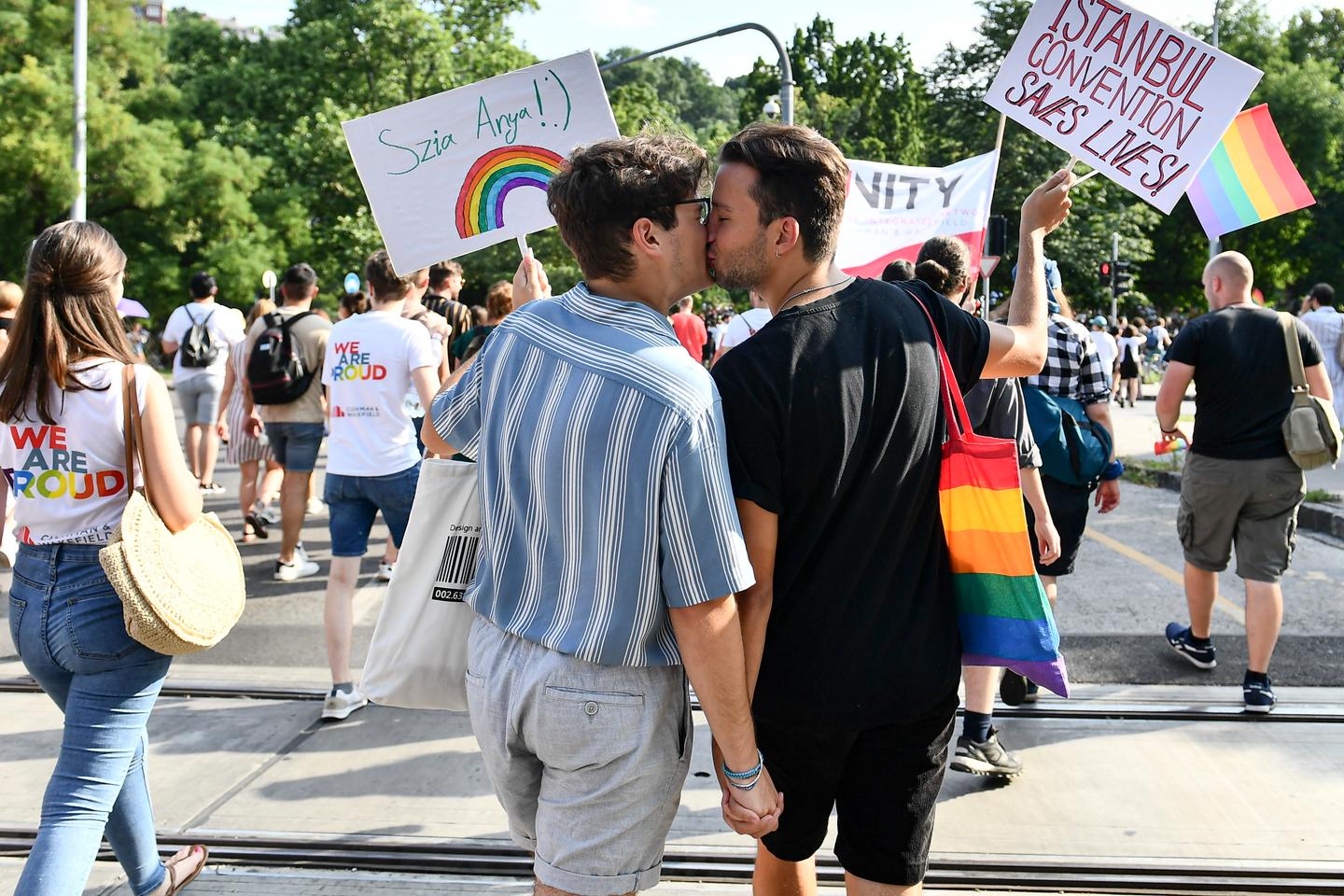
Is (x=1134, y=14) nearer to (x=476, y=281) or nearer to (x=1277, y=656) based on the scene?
(x=1277, y=656)

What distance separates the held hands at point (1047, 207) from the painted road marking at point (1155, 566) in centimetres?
391

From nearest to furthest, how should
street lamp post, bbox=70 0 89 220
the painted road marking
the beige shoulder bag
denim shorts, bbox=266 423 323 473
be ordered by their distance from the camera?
the beige shoulder bag
the painted road marking
denim shorts, bbox=266 423 323 473
street lamp post, bbox=70 0 89 220

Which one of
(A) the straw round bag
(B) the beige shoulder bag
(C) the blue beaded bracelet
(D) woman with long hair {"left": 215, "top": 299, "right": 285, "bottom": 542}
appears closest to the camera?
(C) the blue beaded bracelet

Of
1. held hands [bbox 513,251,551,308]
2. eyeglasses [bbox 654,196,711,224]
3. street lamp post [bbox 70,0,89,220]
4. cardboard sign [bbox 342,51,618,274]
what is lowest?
held hands [bbox 513,251,551,308]

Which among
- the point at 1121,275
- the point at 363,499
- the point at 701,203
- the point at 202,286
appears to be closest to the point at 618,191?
the point at 701,203

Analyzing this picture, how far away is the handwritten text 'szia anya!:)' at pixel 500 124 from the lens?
3178 mm

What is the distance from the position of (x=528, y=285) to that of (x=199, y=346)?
7.44 m

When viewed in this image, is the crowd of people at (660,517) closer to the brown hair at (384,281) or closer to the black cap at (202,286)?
the brown hair at (384,281)

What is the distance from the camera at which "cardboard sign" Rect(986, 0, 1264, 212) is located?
3028 mm

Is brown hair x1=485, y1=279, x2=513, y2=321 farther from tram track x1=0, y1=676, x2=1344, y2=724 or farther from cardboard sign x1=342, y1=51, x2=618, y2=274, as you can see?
cardboard sign x1=342, y1=51, x2=618, y2=274

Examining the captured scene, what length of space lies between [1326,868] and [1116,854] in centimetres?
57

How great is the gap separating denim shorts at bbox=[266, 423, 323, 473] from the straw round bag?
404 cm

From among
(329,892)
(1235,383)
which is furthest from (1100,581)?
(329,892)

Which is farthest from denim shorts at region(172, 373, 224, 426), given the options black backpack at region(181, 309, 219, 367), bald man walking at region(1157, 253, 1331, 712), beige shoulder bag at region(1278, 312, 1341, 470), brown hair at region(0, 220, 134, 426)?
beige shoulder bag at region(1278, 312, 1341, 470)
